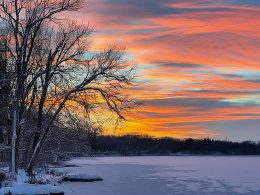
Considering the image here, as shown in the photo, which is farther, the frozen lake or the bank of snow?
the frozen lake

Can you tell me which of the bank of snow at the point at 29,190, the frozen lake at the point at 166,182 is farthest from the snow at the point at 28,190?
the frozen lake at the point at 166,182

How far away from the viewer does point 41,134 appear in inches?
1378

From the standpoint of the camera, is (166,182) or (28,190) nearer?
(28,190)

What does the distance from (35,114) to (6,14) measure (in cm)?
1164

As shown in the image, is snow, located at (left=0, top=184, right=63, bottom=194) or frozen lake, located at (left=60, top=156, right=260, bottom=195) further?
frozen lake, located at (left=60, top=156, right=260, bottom=195)

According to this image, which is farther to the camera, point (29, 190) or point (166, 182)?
point (166, 182)

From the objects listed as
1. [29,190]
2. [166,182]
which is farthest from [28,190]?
[166,182]

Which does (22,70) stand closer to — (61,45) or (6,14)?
(6,14)

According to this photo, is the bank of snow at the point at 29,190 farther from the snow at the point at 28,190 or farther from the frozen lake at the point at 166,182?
the frozen lake at the point at 166,182

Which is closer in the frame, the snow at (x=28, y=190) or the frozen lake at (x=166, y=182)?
the snow at (x=28, y=190)

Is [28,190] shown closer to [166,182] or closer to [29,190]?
[29,190]

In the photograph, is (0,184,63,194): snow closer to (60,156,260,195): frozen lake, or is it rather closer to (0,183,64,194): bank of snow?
(0,183,64,194): bank of snow

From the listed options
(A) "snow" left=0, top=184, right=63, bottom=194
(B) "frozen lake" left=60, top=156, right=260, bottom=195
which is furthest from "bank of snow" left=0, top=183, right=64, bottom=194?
(B) "frozen lake" left=60, top=156, right=260, bottom=195

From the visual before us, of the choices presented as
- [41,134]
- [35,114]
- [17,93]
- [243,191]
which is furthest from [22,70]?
[243,191]
